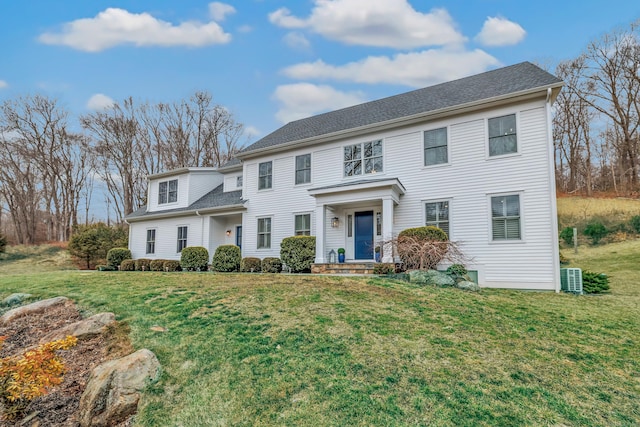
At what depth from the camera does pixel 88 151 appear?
29.1 meters

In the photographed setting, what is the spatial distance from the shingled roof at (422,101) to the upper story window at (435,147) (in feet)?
2.44

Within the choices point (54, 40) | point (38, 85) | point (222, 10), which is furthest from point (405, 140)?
point (38, 85)

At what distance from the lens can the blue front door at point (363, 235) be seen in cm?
1234

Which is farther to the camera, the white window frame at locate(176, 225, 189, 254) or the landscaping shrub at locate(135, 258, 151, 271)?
the white window frame at locate(176, 225, 189, 254)

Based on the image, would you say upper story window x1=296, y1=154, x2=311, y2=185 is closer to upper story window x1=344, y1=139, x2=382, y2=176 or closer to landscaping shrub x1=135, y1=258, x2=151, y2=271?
upper story window x1=344, y1=139, x2=382, y2=176

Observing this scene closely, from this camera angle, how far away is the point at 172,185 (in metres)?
18.2

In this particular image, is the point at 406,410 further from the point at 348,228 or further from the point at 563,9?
the point at 563,9

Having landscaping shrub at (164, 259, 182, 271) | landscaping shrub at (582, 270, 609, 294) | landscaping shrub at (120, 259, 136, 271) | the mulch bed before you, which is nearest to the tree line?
landscaping shrub at (120, 259, 136, 271)

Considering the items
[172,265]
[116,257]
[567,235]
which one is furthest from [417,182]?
[116,257]

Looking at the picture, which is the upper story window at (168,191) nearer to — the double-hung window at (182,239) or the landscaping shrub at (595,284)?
the double-hung window at (182,239)

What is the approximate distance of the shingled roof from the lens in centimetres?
1065

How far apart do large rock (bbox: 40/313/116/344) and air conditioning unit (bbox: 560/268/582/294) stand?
1051cm

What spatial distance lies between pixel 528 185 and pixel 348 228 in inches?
225

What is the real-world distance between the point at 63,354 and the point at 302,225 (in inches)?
360
